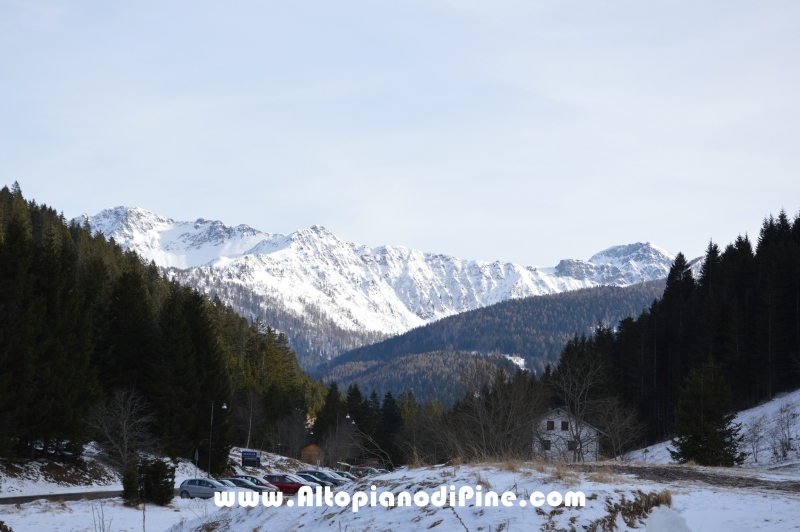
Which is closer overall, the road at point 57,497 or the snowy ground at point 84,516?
the snowy ground at point 84,516

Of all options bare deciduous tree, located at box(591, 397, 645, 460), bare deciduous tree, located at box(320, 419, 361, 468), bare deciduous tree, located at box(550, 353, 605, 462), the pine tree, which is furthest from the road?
bare deciduous tree, located at box(320, 419, 361, 468)

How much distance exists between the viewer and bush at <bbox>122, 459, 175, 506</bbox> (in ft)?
105

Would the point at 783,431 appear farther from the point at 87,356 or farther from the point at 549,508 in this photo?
the point at 87,356

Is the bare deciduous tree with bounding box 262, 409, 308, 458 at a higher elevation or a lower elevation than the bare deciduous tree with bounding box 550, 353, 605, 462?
lower

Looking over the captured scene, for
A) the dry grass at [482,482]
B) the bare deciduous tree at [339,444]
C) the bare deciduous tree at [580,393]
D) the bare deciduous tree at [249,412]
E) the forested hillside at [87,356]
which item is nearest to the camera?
the dry grass at [482,482]

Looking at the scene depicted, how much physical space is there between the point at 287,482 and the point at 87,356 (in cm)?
1509

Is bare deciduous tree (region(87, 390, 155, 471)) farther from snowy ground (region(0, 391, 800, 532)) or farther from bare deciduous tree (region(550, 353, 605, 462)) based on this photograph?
bare deciduous tree (region(550, 353, 605, 462))

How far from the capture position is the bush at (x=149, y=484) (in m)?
32.0

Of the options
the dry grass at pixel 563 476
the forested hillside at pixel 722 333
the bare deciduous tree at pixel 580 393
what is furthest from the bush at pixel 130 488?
the forested hillside at pixel 722 333

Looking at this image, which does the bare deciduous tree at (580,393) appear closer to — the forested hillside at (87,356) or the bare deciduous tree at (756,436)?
the bare deciduous tree at (756,436)

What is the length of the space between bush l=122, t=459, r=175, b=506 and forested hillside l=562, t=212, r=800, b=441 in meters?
36.1

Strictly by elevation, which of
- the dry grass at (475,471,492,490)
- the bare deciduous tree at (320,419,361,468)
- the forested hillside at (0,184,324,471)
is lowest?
the bare deciduous tree at (320,419,361,468)

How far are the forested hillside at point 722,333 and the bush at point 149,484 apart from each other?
36.1m

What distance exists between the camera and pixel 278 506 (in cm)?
1532
